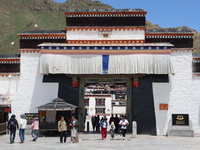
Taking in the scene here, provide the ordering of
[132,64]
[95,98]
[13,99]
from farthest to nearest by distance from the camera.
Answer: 1. [95,98]
2. [13,99]
3. [132,64]

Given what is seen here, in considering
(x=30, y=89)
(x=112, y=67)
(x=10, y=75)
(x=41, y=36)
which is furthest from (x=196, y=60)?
(x=10, y=75)

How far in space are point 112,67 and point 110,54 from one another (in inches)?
40.2

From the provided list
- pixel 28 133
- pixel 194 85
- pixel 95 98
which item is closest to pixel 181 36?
pixel 194 85

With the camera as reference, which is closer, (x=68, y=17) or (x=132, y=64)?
(x=132, y=64)

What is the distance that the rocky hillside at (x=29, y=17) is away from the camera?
412 feet

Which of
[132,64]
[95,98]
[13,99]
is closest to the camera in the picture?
[132,64]

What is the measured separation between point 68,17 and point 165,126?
38.3 feet

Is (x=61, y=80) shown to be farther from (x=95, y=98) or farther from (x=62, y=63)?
(x=95, y=98)

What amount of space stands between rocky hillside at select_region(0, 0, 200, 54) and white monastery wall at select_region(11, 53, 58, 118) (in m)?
83.7

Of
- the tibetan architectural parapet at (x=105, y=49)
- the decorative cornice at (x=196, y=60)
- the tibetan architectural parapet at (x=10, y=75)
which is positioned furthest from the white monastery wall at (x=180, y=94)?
the tibetan architectural parapet at (x=10, y=75)

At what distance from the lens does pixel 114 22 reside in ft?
87.2

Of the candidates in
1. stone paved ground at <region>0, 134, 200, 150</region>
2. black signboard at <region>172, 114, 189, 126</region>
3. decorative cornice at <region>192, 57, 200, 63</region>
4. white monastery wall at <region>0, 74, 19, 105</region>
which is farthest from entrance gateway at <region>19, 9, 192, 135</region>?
stone paved ground at <region>0, 134, 200, 150</region>

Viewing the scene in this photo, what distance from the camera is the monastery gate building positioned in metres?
24.6

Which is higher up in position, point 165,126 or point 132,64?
point 132,64
